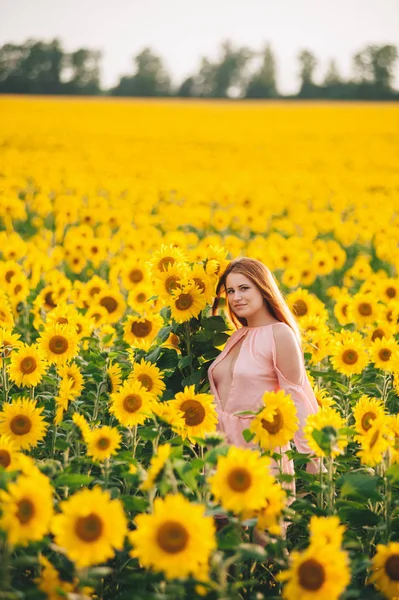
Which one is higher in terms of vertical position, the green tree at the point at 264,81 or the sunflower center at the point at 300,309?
the green tree at the point at 264,81

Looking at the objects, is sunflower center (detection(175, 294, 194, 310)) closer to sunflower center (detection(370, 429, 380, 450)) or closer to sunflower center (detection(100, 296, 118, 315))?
sunflower center (detection(370, 429, 380, 450))

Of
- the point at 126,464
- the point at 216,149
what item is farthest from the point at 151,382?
the point at 216,149

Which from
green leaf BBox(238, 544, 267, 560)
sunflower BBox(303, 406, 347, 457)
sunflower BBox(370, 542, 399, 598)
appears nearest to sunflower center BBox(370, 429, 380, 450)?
sunflower BBox(303, 406, 347, 457)

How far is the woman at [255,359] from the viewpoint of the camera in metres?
3.32

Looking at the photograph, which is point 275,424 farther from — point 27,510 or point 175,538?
point 27,510

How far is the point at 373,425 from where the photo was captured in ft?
8.93

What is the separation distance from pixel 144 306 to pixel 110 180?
30.5ft

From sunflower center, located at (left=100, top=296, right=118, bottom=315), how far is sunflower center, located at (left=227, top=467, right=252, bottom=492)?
279 cm

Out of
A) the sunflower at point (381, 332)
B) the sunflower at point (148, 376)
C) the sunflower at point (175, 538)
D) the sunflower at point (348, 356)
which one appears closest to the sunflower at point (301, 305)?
the sunflower at point (381, 332)

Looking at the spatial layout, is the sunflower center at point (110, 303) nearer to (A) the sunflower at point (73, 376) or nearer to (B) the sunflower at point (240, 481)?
(A) the sunflower at point (73, 376)

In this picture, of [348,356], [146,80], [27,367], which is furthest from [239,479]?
[146,80]

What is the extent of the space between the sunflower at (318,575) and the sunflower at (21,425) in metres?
1.41

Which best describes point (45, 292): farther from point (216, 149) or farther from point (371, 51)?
point (371, 51)

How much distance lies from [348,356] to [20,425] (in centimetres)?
209
